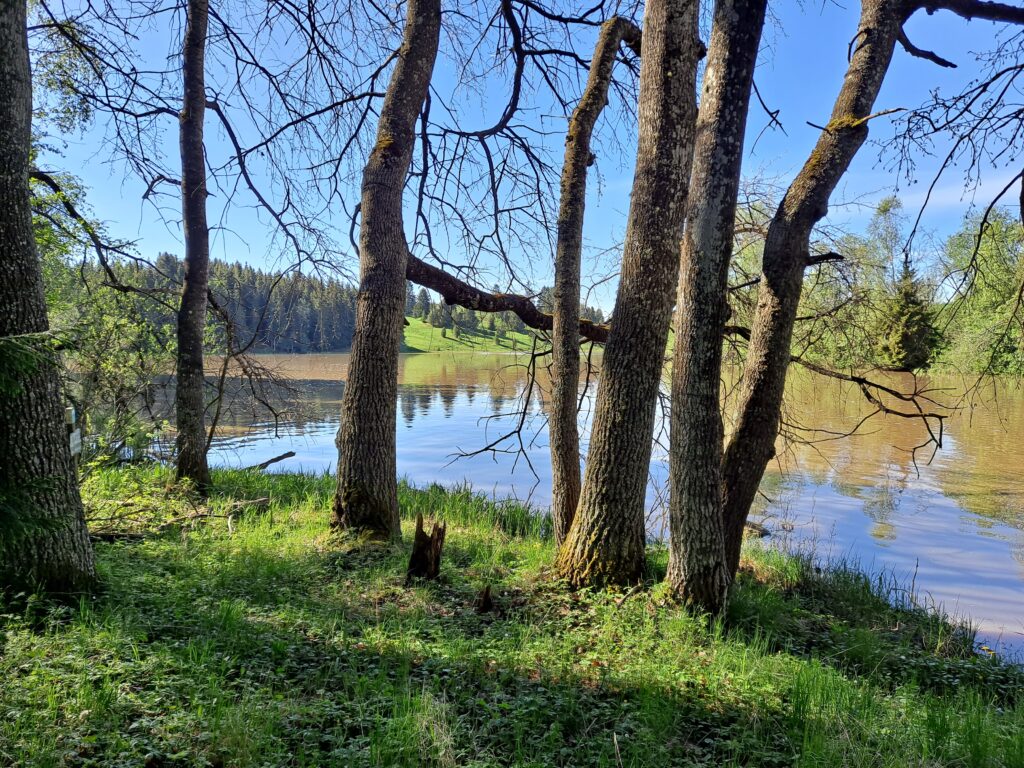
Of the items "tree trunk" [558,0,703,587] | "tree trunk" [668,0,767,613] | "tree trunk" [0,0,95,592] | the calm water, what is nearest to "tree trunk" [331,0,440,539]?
the calm water

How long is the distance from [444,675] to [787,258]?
3.94 m

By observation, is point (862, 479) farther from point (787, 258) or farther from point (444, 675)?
point (444, 675)

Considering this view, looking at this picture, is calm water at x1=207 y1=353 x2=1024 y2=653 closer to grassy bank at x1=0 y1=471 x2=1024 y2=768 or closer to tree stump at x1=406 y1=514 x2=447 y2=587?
tree stump at x1=406 y1=514 x2=447 y2=587

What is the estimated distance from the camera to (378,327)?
5.50 meters

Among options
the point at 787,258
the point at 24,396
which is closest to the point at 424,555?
the point at 24,396

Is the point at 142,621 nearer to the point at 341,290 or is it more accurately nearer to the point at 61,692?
the point at 61,692

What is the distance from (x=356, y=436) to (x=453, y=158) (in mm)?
4046

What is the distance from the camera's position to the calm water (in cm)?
768

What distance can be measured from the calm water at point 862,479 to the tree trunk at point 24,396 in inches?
147

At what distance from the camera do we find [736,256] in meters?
7.24

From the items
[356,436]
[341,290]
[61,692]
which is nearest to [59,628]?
[61,692]

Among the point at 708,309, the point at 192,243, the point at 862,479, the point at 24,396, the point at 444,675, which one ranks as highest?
the point at 192,243

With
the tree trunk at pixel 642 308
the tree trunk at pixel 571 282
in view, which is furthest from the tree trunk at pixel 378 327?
the tree trunk at pixel 642 308

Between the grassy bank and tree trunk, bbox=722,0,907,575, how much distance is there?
1.14m
